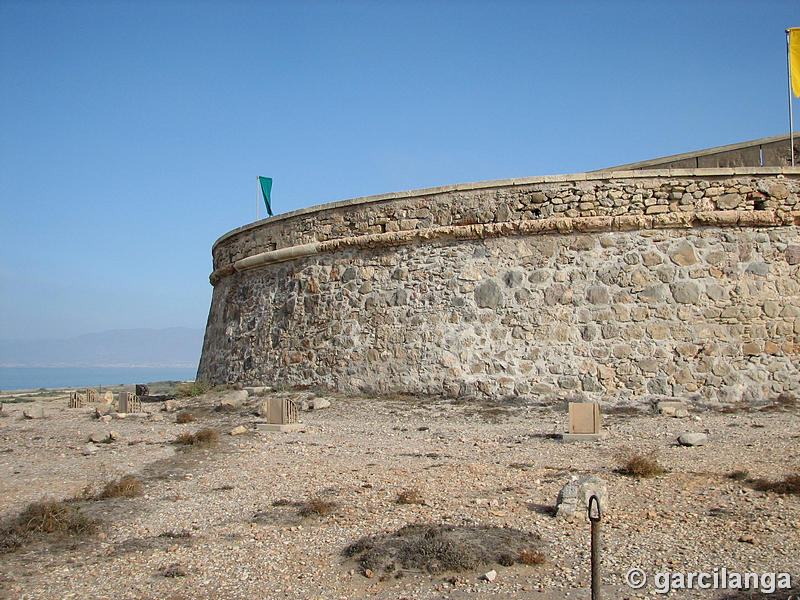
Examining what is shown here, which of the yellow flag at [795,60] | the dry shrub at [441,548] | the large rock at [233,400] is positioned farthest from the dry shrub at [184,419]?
the yellow flag at [795,60]

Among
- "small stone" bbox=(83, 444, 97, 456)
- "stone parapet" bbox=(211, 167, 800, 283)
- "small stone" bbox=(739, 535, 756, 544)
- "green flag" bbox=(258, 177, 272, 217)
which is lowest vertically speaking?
"small stone" bbox=(739, 535, 756, 544)

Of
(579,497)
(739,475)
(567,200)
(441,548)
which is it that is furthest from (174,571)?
(567,200)

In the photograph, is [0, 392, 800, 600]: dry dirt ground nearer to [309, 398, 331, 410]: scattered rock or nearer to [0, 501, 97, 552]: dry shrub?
[0, 501, 97, 552]: dry shrub

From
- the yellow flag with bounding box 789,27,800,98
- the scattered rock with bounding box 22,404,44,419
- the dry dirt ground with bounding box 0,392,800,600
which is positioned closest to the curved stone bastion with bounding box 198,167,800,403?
the dry dirt ground with bounding box 0,392,800,600

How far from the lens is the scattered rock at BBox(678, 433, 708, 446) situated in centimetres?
745

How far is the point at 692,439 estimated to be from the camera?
7469mm

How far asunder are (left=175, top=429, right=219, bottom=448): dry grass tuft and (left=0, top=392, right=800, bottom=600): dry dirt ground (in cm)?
17

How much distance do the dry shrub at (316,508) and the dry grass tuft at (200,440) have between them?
3.16 m

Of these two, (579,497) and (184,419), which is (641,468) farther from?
(184,419)

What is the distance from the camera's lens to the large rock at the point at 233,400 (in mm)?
11555

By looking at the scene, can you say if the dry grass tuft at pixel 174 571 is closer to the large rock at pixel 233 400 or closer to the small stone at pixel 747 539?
the small stone at pixel 747 539

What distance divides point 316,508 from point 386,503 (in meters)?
0.62

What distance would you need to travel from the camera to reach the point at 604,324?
34.4 feet

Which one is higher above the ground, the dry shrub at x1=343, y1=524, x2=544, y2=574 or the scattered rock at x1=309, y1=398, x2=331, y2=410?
the scattered rock at x1=309, y1=398, x2=331, y2=410
